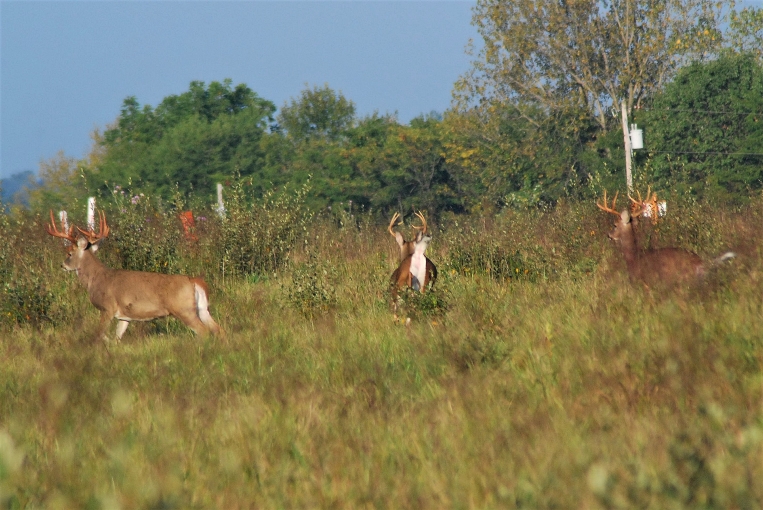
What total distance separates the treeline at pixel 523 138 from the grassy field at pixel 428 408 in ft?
97.5

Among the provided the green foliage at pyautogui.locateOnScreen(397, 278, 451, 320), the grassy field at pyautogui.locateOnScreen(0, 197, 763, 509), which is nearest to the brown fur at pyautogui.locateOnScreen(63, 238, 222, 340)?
the grassy field at pyautogui.locateOnScreen(0, 197, 763, 509)

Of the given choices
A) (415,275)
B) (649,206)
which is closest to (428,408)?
(415,275)

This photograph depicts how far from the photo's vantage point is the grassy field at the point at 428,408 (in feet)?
Result: 10.8

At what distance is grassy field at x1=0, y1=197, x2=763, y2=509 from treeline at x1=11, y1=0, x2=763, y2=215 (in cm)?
2973

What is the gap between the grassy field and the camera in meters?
3.30

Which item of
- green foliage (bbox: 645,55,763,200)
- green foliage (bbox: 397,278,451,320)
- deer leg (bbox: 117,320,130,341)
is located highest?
green foliage (bbox: 645,55,763,200)

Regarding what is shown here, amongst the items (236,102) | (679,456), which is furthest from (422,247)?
(236,102)

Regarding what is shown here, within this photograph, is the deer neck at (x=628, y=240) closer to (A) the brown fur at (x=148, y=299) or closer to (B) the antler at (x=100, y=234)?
(A) the brown fur at (x=148, y=299)

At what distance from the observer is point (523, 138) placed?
141ft

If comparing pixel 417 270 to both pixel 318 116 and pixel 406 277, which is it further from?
pixel 318 116

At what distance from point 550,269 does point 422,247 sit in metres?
1.84

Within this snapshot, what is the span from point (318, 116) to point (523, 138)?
21.7 m

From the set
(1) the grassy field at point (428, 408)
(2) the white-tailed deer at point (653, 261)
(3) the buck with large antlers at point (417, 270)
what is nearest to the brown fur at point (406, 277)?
(3) the buck with large antlers at point (417, 270)

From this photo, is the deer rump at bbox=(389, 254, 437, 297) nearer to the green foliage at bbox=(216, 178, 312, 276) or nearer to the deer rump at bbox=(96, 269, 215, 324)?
the deer rump at bbox=(96, 269, 215, 324)
